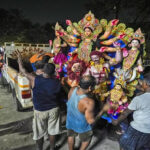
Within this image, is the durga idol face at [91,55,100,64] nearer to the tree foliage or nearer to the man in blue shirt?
the man in blue shirt

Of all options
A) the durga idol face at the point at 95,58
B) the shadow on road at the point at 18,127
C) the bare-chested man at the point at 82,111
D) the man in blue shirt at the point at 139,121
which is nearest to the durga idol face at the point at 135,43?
the durga idol face at the point at 95,58

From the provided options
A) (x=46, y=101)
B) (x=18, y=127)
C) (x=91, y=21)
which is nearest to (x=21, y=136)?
(x=18, y=127)

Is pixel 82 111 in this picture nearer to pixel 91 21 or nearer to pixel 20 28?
pixel 91 21

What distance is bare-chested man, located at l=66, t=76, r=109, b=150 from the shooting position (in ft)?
7.18

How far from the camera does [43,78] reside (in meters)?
2.55

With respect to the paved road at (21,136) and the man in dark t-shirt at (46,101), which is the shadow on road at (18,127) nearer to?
the paved road at (21,136)

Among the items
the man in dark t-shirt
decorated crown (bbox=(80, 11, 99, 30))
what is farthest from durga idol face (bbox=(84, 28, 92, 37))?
the man in dark t-shirt

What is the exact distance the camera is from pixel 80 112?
7.60 ft

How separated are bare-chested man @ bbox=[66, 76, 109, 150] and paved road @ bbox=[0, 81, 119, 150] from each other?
3.14 feet

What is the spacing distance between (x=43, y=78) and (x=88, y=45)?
2.18m

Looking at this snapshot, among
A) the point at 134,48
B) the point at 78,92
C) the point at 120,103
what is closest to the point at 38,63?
the point at 78,92

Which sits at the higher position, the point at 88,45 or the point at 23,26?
the point at 23,26

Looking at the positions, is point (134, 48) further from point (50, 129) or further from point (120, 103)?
point (50, 129)

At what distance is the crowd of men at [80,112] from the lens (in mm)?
2152
